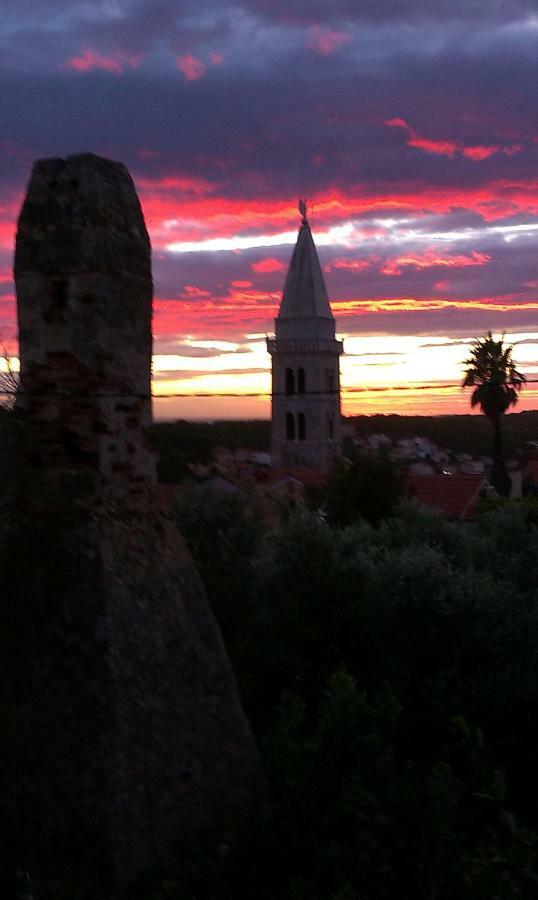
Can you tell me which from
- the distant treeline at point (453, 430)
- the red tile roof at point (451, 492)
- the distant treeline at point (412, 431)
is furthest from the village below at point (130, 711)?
the distant treeline at point (453, 430)

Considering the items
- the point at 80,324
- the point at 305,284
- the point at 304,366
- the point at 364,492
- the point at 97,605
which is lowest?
the point at 364,492

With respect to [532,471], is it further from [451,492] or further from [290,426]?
[451,492]

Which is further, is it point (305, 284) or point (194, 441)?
point (305, 284)

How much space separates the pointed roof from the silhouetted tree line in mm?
50460

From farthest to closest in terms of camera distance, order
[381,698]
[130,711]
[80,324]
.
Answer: [381,698] → [80,324] → [130,711]

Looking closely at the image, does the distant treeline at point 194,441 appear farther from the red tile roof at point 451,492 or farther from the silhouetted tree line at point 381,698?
the silhouetted tree line at point 381,698

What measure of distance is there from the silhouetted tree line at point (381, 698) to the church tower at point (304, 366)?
50.8 meters

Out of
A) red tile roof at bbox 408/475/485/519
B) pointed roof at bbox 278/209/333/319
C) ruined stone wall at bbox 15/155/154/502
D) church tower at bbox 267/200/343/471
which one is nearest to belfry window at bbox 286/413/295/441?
church tower at bbox 267/200/343/471

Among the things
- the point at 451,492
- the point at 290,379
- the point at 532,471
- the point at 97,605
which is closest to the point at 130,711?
the point at 97,605

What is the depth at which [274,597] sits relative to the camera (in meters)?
13.2

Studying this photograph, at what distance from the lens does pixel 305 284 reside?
68312 mm

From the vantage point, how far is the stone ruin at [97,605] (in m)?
6.80

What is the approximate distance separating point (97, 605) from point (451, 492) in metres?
28.7

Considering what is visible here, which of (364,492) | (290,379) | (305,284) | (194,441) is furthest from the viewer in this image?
(290,379)
